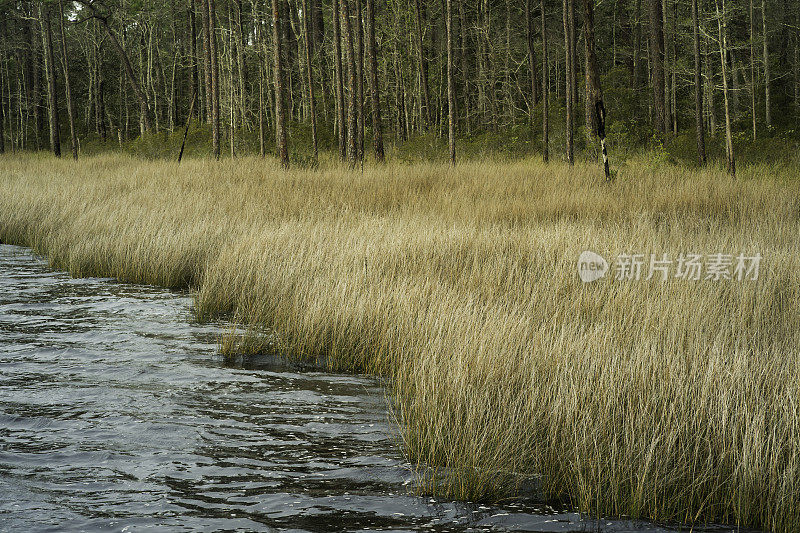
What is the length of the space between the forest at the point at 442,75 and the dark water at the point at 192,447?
35.4 feet

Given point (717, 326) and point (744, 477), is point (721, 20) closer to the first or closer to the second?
point (717, 326)

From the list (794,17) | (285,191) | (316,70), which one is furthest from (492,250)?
(794,17)

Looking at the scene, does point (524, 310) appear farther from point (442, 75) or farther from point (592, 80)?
point (442, 75)

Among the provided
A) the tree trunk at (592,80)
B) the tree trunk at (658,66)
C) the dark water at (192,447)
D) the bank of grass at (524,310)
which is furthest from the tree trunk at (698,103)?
the dark water at (192,447)

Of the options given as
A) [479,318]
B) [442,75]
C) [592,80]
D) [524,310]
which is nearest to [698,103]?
[592,80]

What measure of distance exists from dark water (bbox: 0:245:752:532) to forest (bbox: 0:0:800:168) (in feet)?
35.4

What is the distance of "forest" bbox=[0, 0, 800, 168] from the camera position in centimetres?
2145

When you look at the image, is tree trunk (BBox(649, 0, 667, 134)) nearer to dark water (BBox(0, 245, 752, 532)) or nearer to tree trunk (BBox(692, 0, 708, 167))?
tree trunk (BBox(692, 0, 708, 167))

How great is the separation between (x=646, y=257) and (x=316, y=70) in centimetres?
3016

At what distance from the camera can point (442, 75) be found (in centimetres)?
3397


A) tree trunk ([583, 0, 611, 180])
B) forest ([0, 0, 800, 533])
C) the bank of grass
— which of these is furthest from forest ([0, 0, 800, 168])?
the bank of grass

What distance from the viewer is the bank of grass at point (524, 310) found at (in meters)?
3.51

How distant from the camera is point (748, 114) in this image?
125 ft

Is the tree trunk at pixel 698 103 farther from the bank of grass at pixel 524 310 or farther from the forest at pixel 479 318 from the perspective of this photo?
the bank of grass at pixel 524 310
